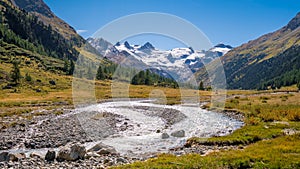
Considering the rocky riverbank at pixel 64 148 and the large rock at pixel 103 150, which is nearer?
the rocky riverbank at pixel 64 148

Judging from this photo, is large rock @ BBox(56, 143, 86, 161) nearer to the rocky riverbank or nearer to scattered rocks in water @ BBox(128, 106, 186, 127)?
the rocky riverbank

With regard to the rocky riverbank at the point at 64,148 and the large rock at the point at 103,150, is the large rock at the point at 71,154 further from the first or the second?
the large rock at the point at 103,150

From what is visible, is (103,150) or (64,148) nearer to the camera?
(64,148)

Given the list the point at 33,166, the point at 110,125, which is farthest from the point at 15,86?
the point at 33,166

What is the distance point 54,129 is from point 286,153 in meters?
26.0

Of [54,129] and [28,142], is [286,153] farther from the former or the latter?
[54,129]

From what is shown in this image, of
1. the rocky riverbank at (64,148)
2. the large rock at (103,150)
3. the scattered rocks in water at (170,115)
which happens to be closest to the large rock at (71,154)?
the rocky riverbank at (64,148)

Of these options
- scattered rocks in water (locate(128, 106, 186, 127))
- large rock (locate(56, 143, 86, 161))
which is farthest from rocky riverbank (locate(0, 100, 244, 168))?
scattered rocks in water (locate(128, 106, 186, 127))

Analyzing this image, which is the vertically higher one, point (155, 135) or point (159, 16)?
point (159, 16)

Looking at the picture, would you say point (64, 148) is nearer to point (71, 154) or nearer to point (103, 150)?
point (71, 154)

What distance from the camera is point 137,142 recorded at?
2612cm

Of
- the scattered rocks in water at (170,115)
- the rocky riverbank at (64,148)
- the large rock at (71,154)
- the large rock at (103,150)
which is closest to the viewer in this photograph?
the rocky riverbank at (64,148)

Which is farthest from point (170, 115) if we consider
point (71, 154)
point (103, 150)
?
point (71, 154)

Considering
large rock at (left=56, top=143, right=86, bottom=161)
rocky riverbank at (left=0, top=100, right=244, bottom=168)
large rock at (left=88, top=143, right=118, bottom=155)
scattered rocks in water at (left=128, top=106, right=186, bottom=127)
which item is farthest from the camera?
scattered rocks in water at (left=128, top=106, right=186, bottom=127)
